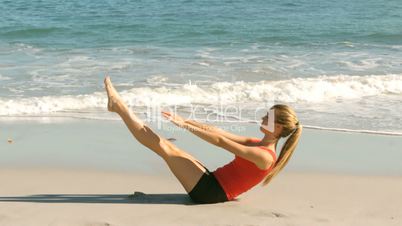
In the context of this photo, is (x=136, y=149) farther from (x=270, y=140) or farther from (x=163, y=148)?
(x=270, y=140)

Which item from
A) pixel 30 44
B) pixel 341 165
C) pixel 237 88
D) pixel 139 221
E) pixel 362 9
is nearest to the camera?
pixel 139 221

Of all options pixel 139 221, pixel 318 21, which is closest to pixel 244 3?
pixel 318 21

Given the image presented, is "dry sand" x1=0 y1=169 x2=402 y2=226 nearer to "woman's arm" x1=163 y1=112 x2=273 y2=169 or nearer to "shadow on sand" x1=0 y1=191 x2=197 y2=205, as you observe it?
"shadow on sand" x1=0 y1=191 x2=197 y2=205

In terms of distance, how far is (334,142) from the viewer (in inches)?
285

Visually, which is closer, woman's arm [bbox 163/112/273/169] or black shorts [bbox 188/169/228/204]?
woman's arm [bbox 163/112/273/169]

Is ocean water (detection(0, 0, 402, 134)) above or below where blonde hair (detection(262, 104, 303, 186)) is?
below

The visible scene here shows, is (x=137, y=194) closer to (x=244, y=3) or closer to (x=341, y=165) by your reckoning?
(x=341, y=165)

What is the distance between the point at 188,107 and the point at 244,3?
14.5 m

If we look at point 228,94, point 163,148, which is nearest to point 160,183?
point 163,148

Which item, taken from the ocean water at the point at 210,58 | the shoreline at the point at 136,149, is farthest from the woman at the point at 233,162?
the ocean water at the point at 210,58

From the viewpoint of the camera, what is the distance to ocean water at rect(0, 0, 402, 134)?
9484 millimetres

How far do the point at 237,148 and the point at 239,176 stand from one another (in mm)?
311

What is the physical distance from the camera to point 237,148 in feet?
15.4

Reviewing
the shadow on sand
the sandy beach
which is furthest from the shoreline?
the shadow on sand
